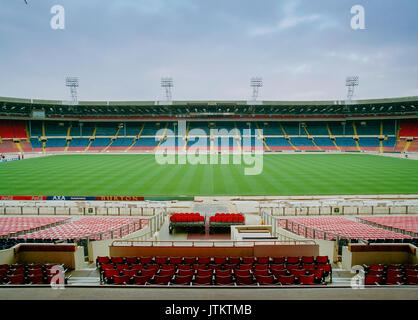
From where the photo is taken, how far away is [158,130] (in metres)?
65.9

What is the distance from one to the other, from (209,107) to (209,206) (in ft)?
154

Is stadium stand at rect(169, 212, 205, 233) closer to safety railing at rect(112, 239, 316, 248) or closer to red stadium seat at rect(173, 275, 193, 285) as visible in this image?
safety railing at rect(112, 239, 316, 248)

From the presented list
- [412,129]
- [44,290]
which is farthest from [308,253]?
[412,129]

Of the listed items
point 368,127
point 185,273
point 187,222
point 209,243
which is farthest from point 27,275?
point 368,127

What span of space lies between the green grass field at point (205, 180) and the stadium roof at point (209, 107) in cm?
2552

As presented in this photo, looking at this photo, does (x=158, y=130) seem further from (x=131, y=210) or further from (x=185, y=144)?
(x=131, y=210)

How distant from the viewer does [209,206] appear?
758 inches

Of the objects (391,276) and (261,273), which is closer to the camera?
(391,276)

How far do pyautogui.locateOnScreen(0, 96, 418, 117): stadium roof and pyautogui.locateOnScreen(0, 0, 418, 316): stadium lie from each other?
1.26ft

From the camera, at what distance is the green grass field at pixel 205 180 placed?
23281 millimetres

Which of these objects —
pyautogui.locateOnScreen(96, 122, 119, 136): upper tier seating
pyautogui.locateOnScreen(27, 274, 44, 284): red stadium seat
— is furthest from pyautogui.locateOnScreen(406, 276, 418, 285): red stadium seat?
pyautogui.locateOnScreen(96, 122, 119, 136): upper tier seating

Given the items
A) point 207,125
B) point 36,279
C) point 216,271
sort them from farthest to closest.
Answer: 1. point 207,125
2. point 216,271
3. point 36,279

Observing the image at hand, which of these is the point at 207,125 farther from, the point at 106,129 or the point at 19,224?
the point at 19,224

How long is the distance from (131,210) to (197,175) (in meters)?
14.7
